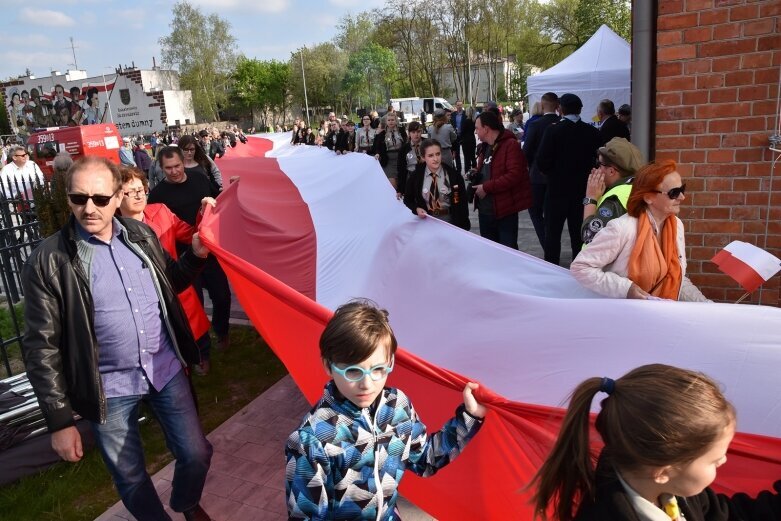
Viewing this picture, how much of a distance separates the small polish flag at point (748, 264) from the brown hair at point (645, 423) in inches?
66.0

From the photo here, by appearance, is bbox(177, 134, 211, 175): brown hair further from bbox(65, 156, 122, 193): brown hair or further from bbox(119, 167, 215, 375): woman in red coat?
bbox(65, 156, 122, 193): brown hair

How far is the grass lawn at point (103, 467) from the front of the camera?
334 cm

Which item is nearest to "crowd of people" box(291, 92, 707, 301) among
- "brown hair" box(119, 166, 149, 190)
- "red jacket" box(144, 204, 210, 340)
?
"red jacket" box(144, 204, 210, 340)

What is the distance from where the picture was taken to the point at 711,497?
5.04ft

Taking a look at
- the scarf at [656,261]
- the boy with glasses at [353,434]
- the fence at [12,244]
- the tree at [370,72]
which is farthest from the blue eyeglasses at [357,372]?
the tree at [370,72]

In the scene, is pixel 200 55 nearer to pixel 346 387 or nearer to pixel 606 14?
pixel 606 14

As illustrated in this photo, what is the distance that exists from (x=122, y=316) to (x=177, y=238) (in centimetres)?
155

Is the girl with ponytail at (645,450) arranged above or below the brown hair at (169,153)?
below

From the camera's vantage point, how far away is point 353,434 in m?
1.75

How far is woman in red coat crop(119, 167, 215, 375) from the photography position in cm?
356

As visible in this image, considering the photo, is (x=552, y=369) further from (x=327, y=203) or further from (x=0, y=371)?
(x=0, y=371)

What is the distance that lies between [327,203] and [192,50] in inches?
2195

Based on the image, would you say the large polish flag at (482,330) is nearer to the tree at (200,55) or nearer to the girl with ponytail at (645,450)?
the girl with ponytail at (645,450)

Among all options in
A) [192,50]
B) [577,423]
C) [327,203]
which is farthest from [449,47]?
[577,423]
